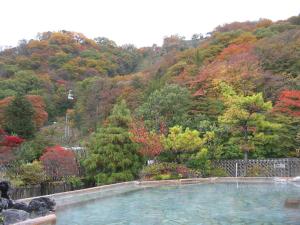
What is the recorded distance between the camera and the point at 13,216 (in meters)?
8.66

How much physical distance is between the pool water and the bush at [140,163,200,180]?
216 cm

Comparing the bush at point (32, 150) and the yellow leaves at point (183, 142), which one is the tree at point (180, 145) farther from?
the bush at point (32, 150)

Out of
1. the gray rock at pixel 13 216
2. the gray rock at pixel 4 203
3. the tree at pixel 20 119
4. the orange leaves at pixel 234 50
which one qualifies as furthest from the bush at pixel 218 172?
the orange leaves at pixel 234 50

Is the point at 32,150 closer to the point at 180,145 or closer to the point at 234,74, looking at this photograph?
the point at 180,145

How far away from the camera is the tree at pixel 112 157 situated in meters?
17.4

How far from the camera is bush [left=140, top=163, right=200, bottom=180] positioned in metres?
18.5

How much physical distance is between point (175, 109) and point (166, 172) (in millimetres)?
4986

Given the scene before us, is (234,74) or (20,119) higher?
(234,74)

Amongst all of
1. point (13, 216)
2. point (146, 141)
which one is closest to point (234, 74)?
point (146, 141)

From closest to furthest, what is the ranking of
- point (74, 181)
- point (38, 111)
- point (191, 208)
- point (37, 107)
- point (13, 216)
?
point (13, 216)
point (191, 208)
point (74, 181)
point (38, 111)
point (37, 107)

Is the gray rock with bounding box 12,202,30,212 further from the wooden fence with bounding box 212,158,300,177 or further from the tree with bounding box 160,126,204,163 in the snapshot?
the wooden fence with bounding box 212,158,300,177

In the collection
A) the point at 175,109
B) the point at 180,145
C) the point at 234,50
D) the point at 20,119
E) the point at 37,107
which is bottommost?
the point at 180,145

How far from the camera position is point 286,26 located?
38875mm

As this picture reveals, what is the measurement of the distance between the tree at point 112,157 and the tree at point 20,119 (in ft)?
25.1
